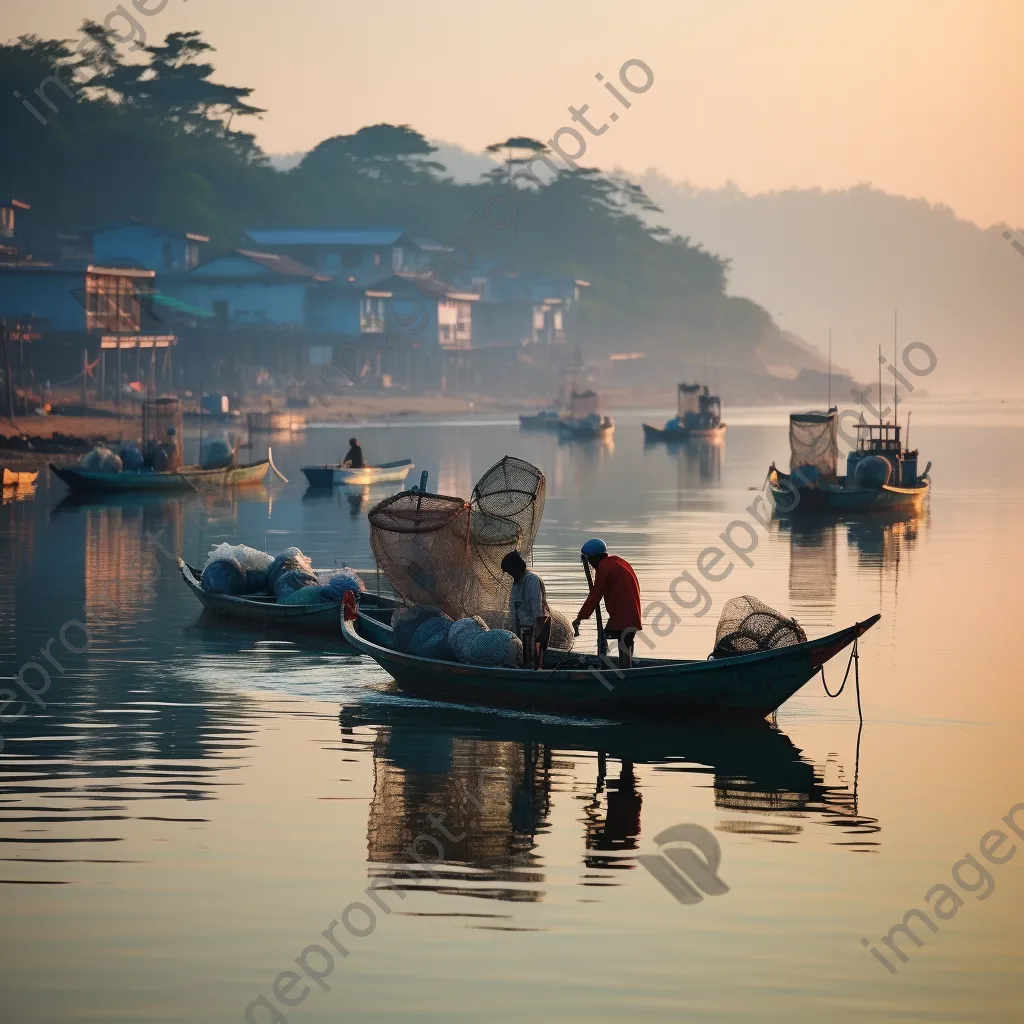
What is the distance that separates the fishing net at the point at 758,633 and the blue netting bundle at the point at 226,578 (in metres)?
8.39

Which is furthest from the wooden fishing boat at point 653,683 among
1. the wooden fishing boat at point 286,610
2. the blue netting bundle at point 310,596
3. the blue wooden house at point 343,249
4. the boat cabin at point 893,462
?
the blue wooden house at point 343,249

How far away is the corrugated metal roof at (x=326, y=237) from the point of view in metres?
102

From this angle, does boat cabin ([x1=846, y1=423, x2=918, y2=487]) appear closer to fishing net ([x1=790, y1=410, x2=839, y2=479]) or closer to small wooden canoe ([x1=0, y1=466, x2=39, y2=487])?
fishing net ([x1=790, y1=410, x2=839, y2=479])

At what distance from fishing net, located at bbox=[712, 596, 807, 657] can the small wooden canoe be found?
32972 millimetres

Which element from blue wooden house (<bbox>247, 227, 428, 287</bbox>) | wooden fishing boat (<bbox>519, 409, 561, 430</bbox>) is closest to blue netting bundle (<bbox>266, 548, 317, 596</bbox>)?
wooden fishing boat (<bbox>519, 409, 561, 430</bbox>)

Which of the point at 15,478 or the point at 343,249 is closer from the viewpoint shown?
the point at 15,478

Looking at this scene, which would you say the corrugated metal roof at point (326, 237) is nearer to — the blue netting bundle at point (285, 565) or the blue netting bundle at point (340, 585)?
the blue netting bundle at point (285, 565)

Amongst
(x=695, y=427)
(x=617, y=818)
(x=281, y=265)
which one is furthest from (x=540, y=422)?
(x=617, y=818)

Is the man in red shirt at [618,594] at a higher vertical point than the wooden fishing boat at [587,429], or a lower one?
lower

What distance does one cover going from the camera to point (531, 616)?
17.4 m

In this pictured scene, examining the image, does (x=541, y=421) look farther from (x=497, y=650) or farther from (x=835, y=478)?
(x=497, y=650)

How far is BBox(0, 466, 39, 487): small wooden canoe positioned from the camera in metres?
46.5

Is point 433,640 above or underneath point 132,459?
underneath

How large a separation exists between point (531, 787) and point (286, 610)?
7.92m
